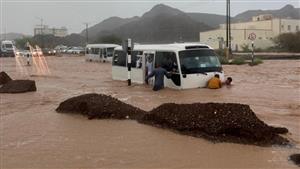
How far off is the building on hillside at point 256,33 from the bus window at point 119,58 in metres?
62.1

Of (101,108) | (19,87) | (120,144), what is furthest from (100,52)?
(120,144)

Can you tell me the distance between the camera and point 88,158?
8.37 m

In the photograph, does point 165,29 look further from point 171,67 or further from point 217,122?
point 217,122

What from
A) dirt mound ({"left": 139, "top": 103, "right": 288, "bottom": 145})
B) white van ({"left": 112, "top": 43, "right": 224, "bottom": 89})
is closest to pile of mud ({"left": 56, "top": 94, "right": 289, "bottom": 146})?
A: dirt mound ({"left": 139, "top": 103, "right": 288, "bottom": 145})

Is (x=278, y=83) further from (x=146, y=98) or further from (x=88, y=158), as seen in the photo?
(x=88, y=158)

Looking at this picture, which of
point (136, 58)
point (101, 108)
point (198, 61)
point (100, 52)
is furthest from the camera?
point (100, 52)

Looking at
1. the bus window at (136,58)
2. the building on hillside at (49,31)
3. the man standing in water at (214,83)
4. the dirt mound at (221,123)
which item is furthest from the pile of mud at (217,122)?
the building on hillside at (49,31)

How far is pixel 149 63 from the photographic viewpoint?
2025 cm

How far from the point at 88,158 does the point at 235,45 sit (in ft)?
274

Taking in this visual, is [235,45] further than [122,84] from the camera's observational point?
Yes

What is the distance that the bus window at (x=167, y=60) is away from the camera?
1840cm

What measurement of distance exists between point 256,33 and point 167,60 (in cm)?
7702

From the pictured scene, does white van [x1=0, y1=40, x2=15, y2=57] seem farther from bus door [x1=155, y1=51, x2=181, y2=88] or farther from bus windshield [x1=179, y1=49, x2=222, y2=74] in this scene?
bus windshield [x1=179, y1=49, x2=222, y2=74]

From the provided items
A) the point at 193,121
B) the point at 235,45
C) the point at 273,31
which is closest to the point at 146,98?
the point at 193,121
